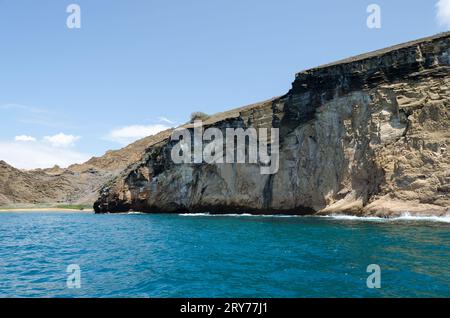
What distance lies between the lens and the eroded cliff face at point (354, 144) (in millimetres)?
41906

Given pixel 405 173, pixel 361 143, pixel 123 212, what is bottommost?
pixel 123 212

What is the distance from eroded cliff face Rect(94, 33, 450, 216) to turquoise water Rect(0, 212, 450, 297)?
13.6 meters

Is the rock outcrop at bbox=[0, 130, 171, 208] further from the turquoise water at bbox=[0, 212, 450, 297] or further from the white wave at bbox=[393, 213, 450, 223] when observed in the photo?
the turquoise water at bbox=[0, 212, 450, 297]

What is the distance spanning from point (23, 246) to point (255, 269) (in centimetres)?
1834

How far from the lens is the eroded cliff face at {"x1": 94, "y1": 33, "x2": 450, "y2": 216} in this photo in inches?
1650

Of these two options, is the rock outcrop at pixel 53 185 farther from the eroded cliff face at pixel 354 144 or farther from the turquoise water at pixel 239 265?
the turquoise water at pixel 239 265

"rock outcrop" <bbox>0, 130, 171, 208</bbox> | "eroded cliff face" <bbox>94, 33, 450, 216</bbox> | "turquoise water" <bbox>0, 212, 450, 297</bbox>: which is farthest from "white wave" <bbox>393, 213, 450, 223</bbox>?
"rock outcrop" <bbox>0, 130, 171, 208</bbox>

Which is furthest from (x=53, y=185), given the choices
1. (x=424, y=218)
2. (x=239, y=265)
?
(x=239, y=265)

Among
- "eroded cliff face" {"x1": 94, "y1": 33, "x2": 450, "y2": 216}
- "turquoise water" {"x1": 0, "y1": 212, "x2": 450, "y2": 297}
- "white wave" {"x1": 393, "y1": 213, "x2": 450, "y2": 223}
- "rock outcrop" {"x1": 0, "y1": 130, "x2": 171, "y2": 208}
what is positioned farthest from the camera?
"rock outcrop" {"x1": 0, "y1": 130, "x2": 171, "y2": 208}

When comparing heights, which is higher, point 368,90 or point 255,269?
point 368,90

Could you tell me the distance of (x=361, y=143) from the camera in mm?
48625

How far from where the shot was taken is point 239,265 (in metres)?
18.2
